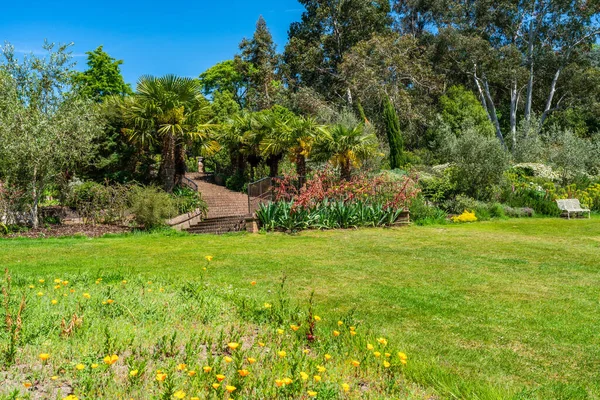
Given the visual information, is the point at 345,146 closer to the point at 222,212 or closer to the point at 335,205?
the point at 335,205

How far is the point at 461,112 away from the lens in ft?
102

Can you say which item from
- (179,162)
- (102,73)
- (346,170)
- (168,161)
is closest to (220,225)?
(168,161)

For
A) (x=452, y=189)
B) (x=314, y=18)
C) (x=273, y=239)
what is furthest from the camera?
(x=314, y=18)

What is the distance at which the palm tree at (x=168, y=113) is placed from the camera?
687 inches

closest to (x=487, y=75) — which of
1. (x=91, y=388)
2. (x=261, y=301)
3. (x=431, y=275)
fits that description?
(x=431, y=275)

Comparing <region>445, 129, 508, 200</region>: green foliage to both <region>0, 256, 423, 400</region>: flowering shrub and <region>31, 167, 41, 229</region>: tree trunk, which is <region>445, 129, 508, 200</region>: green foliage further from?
<region>31, 167, 41, 229</region>: tree trunk

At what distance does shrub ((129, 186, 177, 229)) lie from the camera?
552 inches

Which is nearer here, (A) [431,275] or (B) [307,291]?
(B) [307,291]

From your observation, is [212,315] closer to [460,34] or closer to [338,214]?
[338,214]

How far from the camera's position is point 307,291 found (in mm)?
5992

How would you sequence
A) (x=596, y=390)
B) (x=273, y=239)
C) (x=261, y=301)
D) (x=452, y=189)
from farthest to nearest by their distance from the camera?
1. (x=452, y=189)
2. (x=273, y=239)
3. (x=261, y=301)
4. (x=596, y=390)

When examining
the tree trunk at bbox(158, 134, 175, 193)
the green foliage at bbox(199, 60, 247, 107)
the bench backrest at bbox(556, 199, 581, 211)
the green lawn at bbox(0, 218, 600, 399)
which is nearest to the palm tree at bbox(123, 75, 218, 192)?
the tree trunk at bbox(158, 134, 175, 193)

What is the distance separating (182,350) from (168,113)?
15403 mm

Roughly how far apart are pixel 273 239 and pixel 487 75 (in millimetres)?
29080
